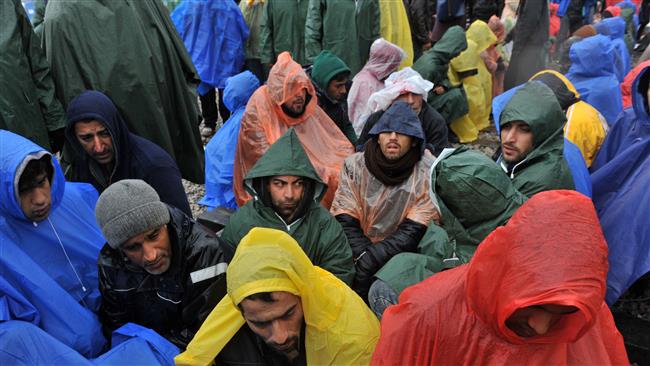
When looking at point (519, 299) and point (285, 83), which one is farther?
point (285, 83)

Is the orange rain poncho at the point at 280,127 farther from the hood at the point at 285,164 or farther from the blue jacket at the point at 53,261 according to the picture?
the blue jacket at the point at 53,261

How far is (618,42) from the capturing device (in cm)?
664

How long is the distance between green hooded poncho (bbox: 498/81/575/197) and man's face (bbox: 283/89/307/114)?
5.86ft

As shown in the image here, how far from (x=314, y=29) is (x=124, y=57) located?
3217mm

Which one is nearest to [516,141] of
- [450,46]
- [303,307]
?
[303,307]

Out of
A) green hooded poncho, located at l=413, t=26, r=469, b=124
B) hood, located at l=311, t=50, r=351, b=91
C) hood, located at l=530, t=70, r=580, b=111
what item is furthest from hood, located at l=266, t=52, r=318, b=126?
green hooded poncho, located at l=413, t=26, r=469, b=124

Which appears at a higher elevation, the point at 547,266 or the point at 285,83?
the point at 547,266

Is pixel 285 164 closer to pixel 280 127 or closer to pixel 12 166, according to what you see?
pixel 12 166

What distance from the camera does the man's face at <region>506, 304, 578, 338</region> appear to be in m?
1.27

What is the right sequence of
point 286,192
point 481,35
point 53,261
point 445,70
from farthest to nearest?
point 481,35, point 445,70, point 286,192, point 53,261

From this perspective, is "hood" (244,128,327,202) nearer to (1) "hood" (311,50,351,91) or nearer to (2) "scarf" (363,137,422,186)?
(2) "scarf" (363,137,422,186)

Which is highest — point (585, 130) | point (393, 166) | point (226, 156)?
point (393, 166)

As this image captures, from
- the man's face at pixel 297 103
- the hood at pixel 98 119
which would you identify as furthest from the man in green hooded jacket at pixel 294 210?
the man's face at pixel 297 103

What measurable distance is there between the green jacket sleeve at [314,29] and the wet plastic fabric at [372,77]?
0.92 meters
